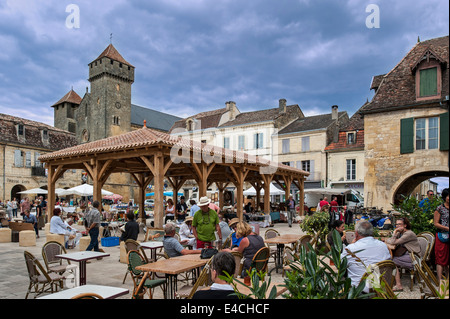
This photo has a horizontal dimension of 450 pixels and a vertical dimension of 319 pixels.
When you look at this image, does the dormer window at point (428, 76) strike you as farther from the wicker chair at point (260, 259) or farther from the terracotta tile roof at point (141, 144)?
the wicker chair at point (260, 259)

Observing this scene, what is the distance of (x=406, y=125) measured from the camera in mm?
13602

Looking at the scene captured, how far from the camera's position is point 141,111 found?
154 feet

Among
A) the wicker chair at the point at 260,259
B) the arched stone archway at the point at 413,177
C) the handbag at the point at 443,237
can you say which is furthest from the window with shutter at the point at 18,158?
the handbag at the point at 443,237

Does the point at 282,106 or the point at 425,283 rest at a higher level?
the point at 282,106

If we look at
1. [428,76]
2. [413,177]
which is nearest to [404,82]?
[428,76]

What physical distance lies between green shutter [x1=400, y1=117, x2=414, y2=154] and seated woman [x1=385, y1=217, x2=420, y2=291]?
9.65 metres

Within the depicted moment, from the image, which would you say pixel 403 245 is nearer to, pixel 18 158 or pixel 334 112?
pixel 334 112

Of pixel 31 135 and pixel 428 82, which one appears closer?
pixel 428 82

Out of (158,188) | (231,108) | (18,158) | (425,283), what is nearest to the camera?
(425,283)

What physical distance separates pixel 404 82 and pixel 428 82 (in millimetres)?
1104

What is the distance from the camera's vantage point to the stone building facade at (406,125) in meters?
13.1

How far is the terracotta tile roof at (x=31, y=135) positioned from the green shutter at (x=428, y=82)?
2877 cm
